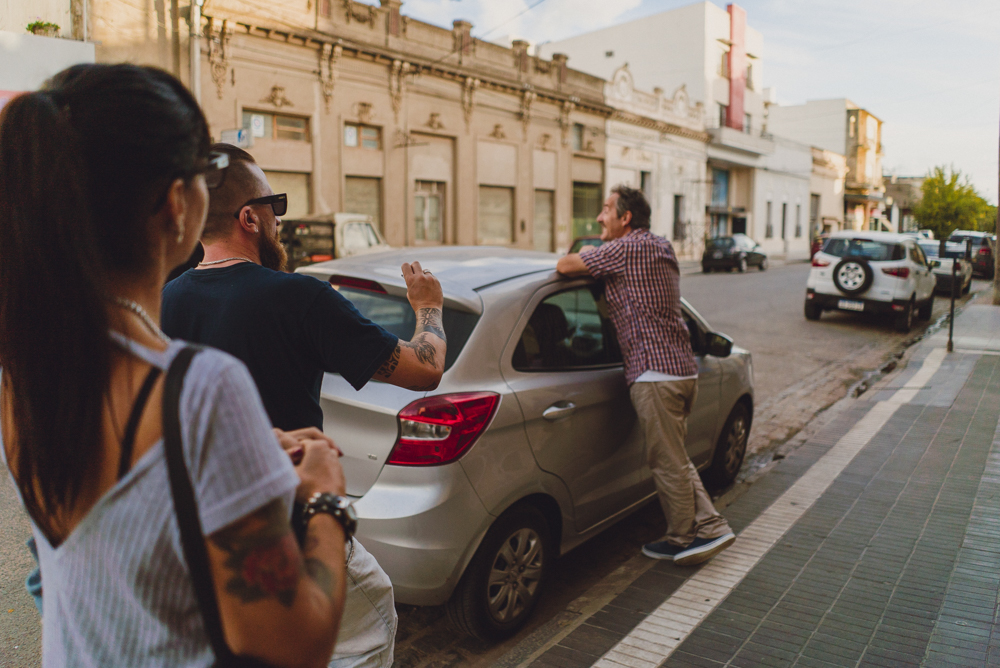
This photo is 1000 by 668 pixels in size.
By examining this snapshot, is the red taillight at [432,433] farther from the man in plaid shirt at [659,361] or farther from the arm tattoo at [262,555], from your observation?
the arm tattoo at [262,555]

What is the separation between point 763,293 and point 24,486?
21.3 m

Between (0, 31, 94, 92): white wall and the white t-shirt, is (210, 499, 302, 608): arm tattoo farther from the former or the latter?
(0, 31, 94, 92): white wall

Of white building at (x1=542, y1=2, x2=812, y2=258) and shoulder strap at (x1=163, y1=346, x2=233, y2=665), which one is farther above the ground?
white building at (x1=542, y1=2, x2=812, y2=258)

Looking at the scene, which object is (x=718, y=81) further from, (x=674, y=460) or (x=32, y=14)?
(x=674, y=460)

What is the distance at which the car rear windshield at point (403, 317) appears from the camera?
328cm

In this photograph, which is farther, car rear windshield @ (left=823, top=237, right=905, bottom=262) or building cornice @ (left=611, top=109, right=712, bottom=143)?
building cornice @ (left=611, top=109, right=712, bottom=143)

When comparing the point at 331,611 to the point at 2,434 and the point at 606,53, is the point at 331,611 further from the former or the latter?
the point at 606,53

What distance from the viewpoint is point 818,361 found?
11.1 m

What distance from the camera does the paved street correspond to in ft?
A: 11.1

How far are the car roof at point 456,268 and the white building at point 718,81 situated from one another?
40.6 metres

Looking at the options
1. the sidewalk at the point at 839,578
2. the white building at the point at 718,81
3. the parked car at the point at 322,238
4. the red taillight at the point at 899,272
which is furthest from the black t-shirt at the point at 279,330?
the white building at the point at 718,81

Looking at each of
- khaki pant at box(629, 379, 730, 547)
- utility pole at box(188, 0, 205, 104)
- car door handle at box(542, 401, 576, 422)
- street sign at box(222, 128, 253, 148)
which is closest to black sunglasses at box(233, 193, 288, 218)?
car door handle at box(542, 401, 576, 422)

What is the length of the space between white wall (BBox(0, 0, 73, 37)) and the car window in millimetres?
13972

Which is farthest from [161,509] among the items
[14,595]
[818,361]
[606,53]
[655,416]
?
[606,53]
